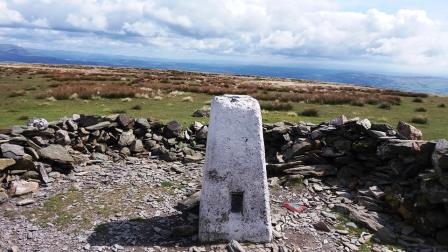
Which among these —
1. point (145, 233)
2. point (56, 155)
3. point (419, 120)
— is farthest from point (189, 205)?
point (419, 120)

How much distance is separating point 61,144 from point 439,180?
13136 mm

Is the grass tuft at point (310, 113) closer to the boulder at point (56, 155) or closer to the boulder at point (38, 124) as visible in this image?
the boulder at point (38, 124)

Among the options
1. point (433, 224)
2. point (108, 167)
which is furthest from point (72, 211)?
point (433, 224)

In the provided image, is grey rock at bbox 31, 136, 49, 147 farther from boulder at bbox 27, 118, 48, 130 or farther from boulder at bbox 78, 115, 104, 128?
boulder at bbox 78, 115, 104, 128

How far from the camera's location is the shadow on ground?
9.98 meters

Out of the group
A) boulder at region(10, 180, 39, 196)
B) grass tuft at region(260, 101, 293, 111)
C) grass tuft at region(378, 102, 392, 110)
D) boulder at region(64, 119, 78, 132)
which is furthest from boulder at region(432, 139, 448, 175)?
grass tuft at region(378, 102, 392, 110)

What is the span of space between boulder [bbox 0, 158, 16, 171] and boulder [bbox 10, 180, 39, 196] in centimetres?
74

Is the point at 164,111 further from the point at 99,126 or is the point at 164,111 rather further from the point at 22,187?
the point at 22,187

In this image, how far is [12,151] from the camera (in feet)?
46.3

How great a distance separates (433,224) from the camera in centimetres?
1084

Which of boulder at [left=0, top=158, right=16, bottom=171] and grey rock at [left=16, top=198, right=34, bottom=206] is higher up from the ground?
boulder at [left=0, top=158, right=16, bottom=171]

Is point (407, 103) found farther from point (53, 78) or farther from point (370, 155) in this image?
point (53, 78)

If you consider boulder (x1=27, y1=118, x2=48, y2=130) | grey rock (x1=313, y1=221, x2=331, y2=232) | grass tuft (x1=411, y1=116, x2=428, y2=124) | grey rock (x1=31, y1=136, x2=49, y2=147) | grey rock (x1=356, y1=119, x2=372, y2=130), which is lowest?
grey rock (x1=313, y1=221, x2=331, y2=232)

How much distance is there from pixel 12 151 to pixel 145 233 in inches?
258
